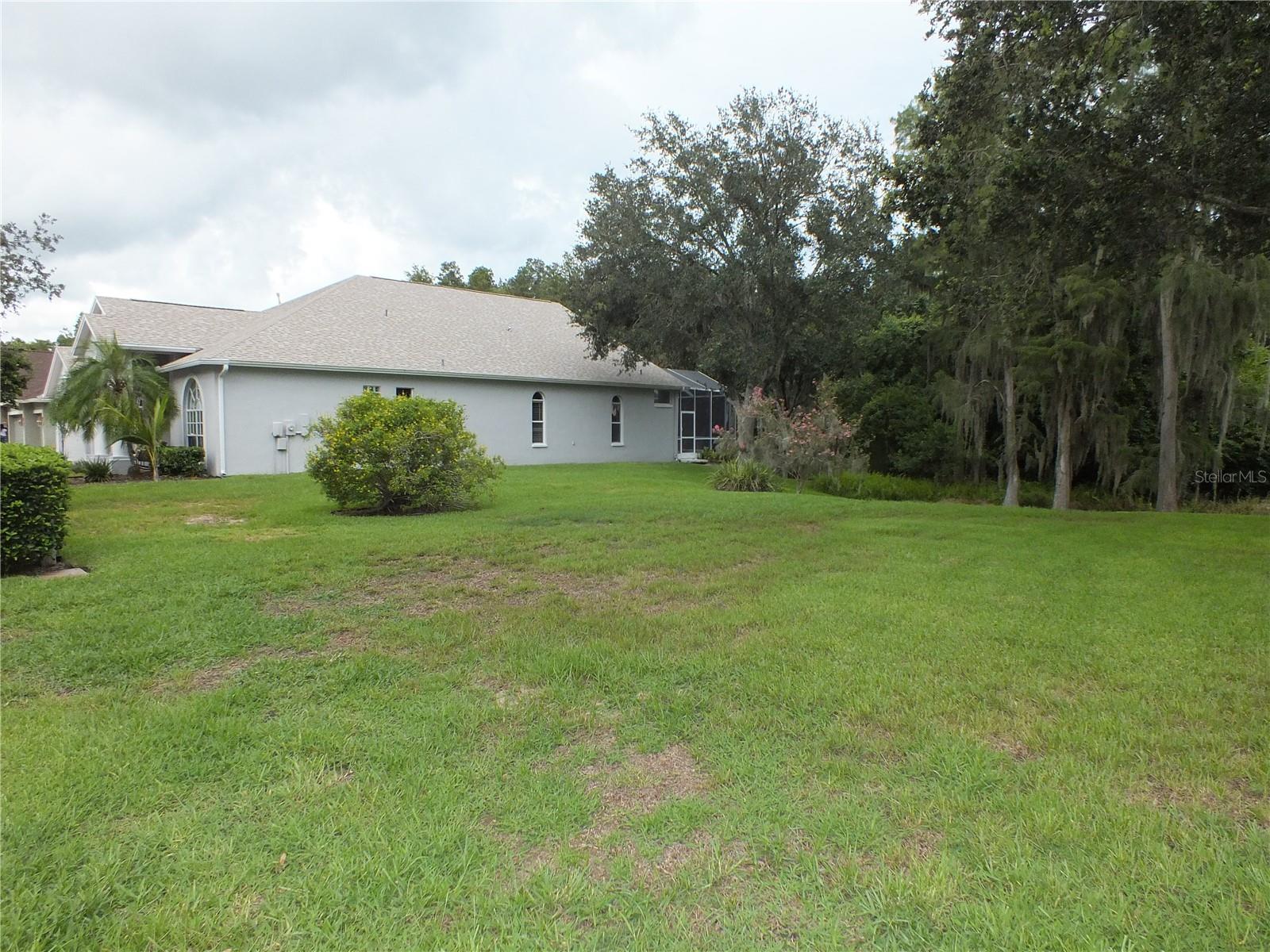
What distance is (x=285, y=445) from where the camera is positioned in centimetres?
1705

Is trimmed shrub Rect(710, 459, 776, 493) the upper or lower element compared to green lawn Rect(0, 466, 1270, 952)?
upper

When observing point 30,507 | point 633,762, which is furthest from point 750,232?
point 633,762

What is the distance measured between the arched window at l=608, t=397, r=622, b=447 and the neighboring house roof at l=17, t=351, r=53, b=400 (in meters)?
20.9

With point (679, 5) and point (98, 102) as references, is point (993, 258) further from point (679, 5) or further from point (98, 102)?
point (98, 102)

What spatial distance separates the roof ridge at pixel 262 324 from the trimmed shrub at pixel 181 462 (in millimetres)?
2156

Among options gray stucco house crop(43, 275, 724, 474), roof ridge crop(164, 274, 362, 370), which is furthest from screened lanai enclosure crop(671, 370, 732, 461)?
roof ridge crop(164, 274, 362, 370)

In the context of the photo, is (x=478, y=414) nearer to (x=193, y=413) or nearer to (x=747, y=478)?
(x=193, y=413)

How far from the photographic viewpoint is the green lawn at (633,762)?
2.01 meters

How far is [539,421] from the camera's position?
71.0ft

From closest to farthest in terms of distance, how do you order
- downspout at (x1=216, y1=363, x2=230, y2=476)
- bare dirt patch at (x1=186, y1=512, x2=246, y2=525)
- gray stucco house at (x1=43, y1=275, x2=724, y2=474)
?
bare dirt patch at (x1=186, y1=512, x2=246, y2=525) → downspout at (x1=216, y1=363, x2=230, y2=476) → gray stucco house at (x1=43, y1=275, x2=724, y2=474)

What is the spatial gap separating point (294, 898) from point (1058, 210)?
31.1ft

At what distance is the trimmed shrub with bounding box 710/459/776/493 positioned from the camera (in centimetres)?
1512

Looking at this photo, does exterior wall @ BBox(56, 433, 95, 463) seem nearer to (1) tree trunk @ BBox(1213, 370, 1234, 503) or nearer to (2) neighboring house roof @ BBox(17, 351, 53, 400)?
(2) neighboring house roof @ BBox(17, 351, 53, 400)

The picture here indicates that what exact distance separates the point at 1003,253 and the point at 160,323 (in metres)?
20.4
